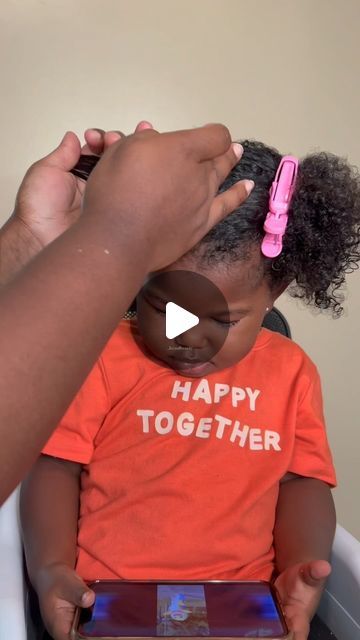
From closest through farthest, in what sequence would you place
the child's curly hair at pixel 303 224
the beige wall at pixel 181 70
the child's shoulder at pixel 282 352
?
1. the child's curly hair at pixel 303 224
2. the child's shoulder at pixel 282 352
3. the beige wall at pixel 181 70

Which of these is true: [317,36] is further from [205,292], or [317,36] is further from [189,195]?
[189,195]

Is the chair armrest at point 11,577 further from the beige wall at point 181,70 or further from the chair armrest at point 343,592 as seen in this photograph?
the beige wall at point 181,70

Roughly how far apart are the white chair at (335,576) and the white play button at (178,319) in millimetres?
236

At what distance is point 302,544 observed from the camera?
2.07 feet

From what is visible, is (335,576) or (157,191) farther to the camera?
(335,576)

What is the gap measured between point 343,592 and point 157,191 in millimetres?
462

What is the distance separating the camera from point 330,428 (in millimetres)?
1122

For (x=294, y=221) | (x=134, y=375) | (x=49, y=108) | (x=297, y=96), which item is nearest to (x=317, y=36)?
(x=297, y=96)

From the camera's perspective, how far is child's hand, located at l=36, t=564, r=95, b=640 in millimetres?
525

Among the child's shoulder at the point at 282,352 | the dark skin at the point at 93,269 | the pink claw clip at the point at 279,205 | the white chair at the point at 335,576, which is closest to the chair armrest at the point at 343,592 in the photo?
the white chair at the point at 335,576

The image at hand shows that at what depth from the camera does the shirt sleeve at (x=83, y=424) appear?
64 centimetres

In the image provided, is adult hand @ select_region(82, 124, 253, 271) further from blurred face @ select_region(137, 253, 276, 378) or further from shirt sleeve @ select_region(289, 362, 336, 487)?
shirt sleeve @ select_region(289, 362, 336, 487)
